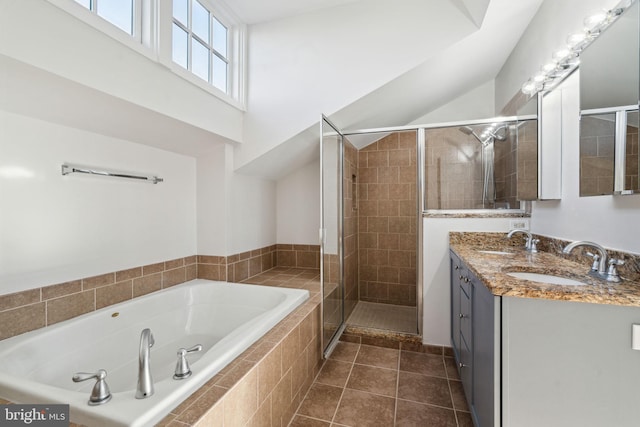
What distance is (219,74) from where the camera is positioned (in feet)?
8.14

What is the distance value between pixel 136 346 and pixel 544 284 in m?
2.33

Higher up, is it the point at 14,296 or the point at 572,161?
the point at 572,161

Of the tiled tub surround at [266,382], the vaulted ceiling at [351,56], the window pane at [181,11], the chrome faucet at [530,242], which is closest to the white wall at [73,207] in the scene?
the vaulted ceiling at [351,56]

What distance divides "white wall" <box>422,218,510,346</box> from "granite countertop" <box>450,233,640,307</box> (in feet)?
1.30

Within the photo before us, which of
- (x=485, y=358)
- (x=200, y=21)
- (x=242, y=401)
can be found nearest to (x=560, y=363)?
(x=485, y=358)

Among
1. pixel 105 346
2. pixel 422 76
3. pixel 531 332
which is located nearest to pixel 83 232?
pixel 105 346

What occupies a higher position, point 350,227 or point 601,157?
point 601,157

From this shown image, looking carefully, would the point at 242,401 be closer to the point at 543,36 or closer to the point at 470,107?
the point at 543,36

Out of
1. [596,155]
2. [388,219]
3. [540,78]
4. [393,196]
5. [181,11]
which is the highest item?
[181,11]

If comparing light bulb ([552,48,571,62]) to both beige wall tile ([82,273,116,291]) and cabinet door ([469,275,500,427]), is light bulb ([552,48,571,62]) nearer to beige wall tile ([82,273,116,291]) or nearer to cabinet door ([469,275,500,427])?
cabinet door ([469,275,500,427])

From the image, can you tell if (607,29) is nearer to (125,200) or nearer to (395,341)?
(395,341)

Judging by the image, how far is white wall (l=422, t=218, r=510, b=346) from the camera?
2.38 metres

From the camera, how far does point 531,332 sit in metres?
1.07

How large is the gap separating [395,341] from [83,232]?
2.52 metres
